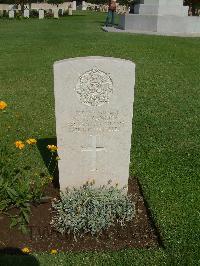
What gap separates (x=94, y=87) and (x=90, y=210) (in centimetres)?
132

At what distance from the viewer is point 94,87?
4.25m

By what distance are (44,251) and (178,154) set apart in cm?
290

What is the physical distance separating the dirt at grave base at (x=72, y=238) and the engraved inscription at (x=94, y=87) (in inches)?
55.4

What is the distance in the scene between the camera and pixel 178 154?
628 cm

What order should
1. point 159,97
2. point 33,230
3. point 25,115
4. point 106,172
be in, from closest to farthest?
point 33,230
point 106,172
point 25,115
point 159,97

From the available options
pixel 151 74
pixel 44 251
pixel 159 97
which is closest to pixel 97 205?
pixel 44 251

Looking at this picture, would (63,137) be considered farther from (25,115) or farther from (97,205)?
(25,115)

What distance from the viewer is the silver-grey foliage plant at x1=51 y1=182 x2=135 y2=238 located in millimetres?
4312

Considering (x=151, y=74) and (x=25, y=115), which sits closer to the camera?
(x=25, y=115)

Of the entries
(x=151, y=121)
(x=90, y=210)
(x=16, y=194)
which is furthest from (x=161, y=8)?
(x=16, y=194)

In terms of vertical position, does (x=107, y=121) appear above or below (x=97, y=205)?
above

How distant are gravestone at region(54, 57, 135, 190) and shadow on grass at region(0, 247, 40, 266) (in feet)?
3.27

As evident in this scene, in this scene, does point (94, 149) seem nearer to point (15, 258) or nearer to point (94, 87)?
point (94, 87)

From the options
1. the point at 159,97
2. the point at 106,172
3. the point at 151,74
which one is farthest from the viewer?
the point at 151,74
